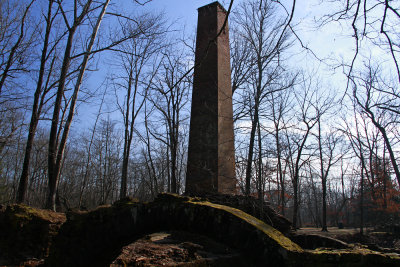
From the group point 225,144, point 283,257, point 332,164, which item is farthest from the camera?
point 332,164

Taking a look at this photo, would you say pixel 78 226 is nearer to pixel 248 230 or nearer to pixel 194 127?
pixel 248 230

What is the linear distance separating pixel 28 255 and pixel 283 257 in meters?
5.89

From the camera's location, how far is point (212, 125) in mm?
10422

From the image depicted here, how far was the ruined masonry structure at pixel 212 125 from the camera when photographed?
10156 mm

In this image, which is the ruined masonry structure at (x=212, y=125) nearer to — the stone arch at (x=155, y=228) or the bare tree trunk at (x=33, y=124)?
the bare tree trunk at (x=33, y=124)

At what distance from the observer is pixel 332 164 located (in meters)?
20.6

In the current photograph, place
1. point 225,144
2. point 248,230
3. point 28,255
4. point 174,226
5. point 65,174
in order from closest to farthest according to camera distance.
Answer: point 248,230 < point 174,226 < point 28,255 < point 225,144 < point 65,174

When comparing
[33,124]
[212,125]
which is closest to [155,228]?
[212,125]

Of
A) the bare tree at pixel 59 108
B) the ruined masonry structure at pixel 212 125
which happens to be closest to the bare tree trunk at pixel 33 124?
the bare tree at pixel 59 108

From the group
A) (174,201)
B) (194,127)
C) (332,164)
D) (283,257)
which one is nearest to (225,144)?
(194,127)

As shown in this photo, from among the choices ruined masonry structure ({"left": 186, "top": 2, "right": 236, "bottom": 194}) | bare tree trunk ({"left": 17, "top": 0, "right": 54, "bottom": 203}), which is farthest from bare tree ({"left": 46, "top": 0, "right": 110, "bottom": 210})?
ruined masonry structure ({"left": 186, "top": 2, "right": 236, "bottom": 194})

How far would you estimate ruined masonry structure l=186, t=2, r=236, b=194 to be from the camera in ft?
33.3

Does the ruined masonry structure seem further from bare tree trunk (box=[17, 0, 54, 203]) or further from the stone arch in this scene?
the stone arch

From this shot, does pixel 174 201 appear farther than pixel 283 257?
Yes
